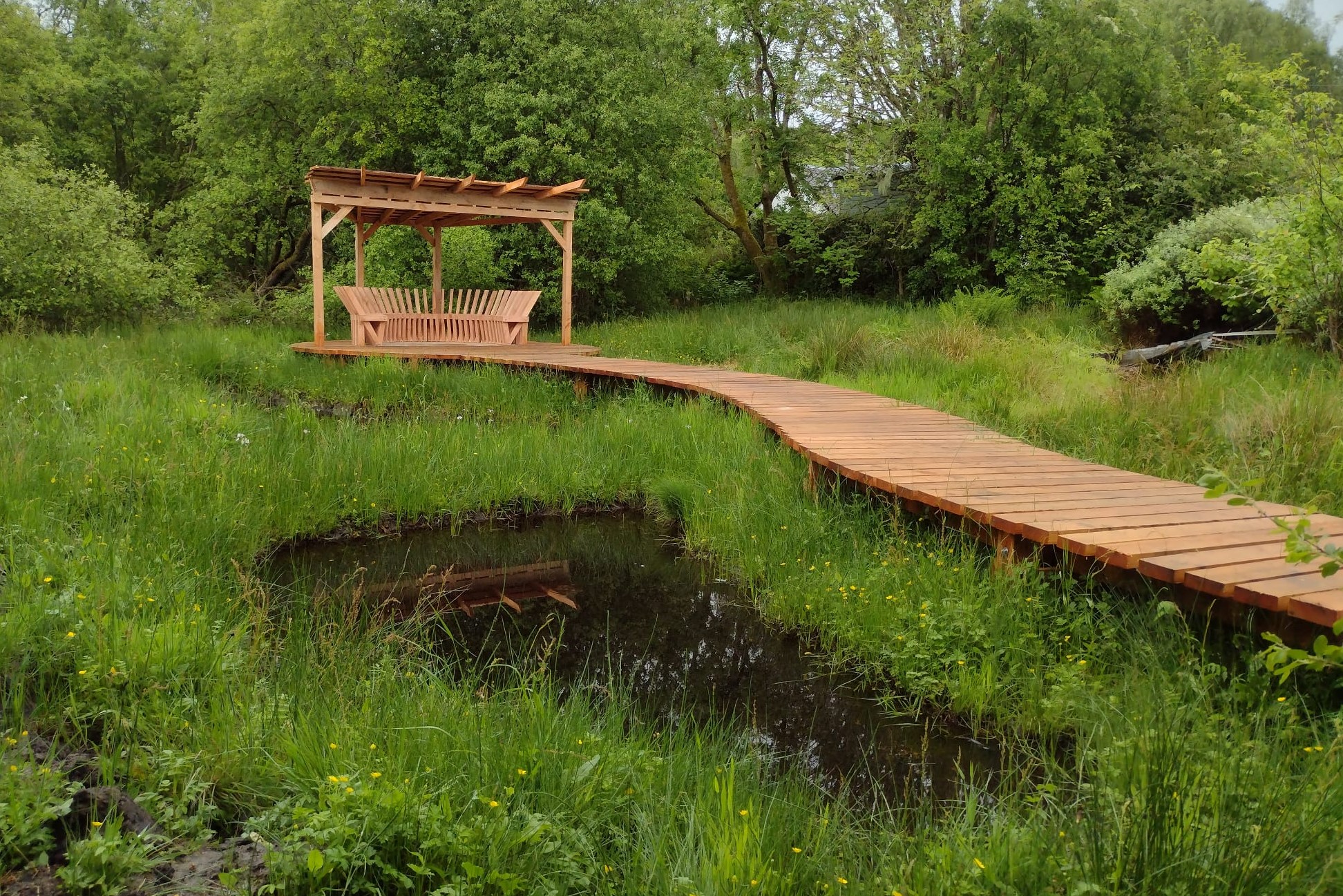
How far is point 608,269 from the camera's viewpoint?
1606 cm

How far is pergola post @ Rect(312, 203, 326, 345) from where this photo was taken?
11695 mm

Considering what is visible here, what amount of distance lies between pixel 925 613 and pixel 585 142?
43.4ft


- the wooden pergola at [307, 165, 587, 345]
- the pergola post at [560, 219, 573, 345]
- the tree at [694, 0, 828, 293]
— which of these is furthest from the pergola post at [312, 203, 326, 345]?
the tree at [694, 0, 828, 293]

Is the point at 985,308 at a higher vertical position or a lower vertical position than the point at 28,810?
higher

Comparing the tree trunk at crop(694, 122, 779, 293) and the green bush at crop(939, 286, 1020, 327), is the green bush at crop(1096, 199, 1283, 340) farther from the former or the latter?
the tree trunk at crop(694, 122, 779, 293)

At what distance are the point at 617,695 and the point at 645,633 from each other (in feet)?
2.83

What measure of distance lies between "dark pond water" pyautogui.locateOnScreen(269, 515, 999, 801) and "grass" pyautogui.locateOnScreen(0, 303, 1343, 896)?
17 cm

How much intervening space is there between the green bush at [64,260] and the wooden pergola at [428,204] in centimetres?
263

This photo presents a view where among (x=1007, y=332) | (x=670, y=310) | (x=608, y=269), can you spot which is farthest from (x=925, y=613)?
(x=670, y=310)

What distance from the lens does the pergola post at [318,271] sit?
11.7m

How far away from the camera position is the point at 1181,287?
32.7ft

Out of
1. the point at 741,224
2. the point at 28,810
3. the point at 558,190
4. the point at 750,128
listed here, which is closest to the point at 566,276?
the point at 558,190

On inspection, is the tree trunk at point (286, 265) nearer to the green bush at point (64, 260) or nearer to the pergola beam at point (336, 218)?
the green bush at point (64, 260)

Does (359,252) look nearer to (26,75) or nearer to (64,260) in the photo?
(64,260)
